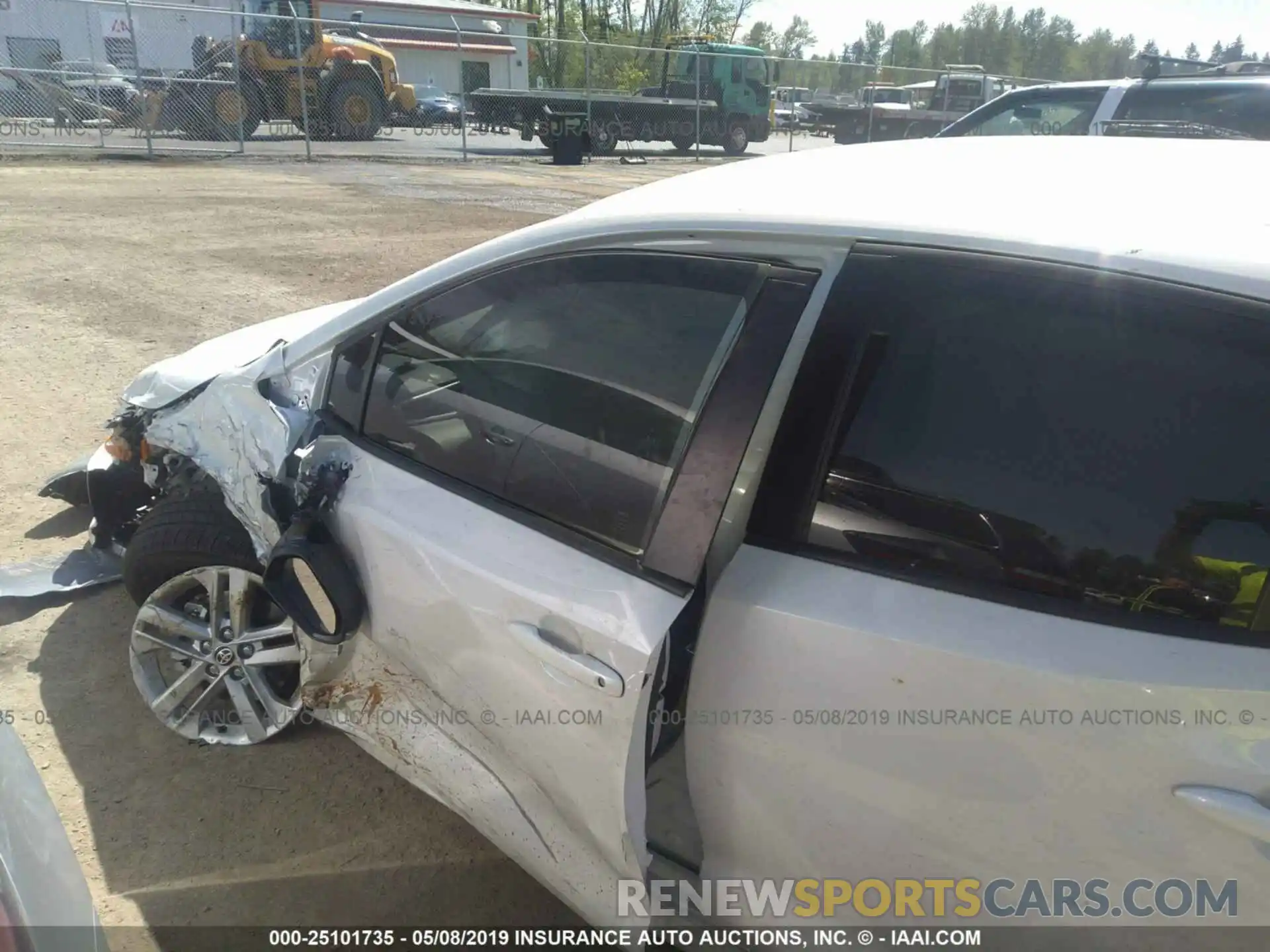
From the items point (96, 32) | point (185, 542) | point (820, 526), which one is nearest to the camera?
point (820, 526)

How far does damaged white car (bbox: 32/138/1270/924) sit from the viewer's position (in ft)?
4.43

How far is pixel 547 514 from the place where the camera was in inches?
74.8

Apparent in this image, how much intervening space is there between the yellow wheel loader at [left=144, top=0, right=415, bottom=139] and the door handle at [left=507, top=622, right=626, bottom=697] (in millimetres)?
17872

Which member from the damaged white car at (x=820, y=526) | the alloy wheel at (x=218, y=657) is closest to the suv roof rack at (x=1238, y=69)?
the damaged white car at (x=820, y=526)

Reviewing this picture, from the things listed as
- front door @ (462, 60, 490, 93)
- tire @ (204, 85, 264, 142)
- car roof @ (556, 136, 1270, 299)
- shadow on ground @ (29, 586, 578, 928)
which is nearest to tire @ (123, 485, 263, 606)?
shadow on ground @ (29, 586, 578, 928)

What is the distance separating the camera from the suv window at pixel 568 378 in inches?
70.4

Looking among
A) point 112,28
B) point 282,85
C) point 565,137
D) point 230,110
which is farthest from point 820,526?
point 112,28

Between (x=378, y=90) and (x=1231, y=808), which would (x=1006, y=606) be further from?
(x=378, y=90)

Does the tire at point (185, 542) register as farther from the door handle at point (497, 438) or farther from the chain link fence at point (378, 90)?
the chain link fence at point (378, 90)

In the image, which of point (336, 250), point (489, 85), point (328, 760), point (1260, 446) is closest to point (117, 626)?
point (328, 760)

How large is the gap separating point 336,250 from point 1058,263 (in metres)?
8.97

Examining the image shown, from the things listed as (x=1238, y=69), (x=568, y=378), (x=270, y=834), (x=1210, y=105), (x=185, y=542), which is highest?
(x=1238, y=69)

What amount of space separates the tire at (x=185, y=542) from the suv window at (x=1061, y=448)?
173 centimetres

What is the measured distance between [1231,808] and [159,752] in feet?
8.80
